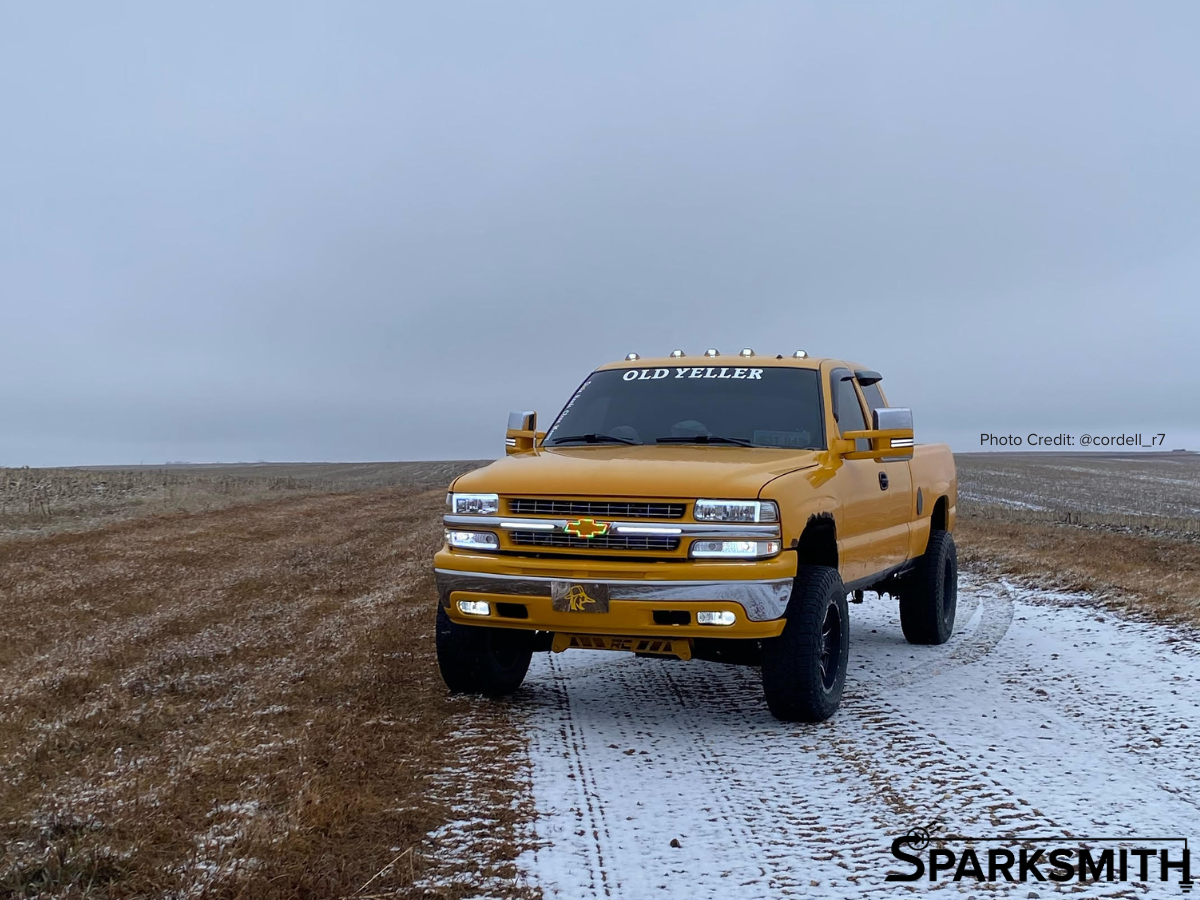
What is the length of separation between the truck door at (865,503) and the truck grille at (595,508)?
1.40 meters

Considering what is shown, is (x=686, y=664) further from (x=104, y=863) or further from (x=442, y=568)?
(x=104, y=863)

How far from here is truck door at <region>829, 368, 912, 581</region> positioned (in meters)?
7.07

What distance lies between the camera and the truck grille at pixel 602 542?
19.5 feet

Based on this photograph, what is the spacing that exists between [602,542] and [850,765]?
66.4 inches

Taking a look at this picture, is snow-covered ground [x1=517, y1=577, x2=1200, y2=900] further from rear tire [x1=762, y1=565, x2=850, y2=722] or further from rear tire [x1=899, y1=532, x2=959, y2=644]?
rear tire [x1=899, y1=532, x2=959, y2=644]

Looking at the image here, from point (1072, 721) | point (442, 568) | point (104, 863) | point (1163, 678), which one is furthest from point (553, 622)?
point (1163, 678)

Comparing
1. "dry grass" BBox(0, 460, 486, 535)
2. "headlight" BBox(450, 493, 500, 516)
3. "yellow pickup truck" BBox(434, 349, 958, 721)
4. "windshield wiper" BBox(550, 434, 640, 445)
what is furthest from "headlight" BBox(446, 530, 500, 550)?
"dry grass" BBox(0, 460, 486, 535)

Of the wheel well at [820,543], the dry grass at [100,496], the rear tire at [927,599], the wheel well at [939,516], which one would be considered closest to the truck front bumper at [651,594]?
the wheel well at [820,543]

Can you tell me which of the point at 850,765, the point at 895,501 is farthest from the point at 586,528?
the point at 895,501

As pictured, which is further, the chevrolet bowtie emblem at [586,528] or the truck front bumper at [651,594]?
the chevrolet bowtie emblem at [586,528]

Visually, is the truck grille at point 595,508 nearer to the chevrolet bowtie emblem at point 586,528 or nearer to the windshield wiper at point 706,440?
the chevrolet bowtie emblem at point 586,528

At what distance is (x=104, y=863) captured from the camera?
400 cm

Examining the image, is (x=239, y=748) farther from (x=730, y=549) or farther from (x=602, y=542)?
(x=730, y=549)

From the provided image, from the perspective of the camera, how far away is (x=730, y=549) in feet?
19.4
